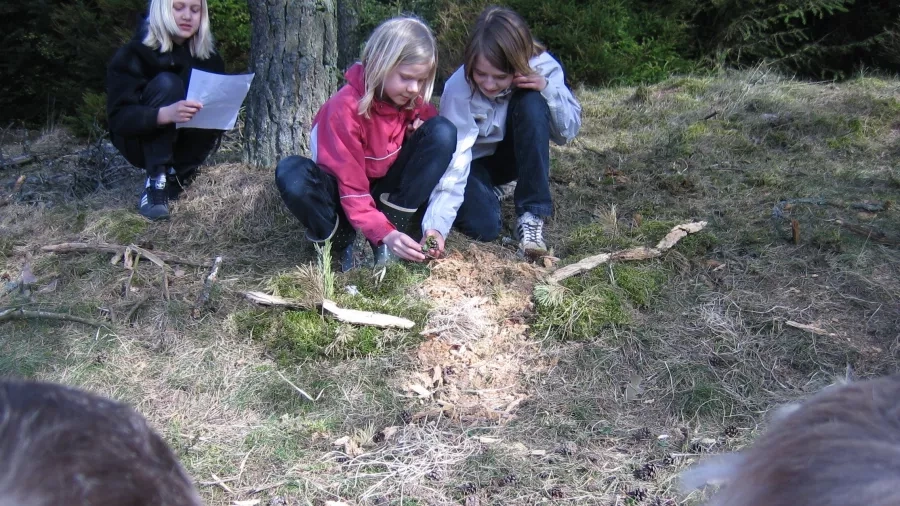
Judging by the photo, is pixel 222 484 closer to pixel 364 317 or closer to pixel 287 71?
pixel 364 317

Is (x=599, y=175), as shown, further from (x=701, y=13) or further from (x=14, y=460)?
(x=701, y=13)

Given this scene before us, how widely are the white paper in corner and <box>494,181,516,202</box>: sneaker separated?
1612mm

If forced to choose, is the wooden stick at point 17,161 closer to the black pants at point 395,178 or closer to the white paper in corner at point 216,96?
the white paper in corner at point 216,96

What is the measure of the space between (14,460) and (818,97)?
6.36 m

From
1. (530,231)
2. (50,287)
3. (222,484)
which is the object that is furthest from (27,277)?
(530,231)

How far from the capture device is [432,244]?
3.52m

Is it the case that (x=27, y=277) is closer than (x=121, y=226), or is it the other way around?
(x=27, y=277)

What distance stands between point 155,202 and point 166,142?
Answer: 14.6 inches

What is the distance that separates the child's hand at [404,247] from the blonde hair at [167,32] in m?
2.02

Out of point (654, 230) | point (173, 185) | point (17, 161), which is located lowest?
point (17, 161)

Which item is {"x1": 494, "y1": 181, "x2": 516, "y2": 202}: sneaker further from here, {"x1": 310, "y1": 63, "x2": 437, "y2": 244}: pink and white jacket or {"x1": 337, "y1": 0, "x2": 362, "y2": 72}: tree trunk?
{"x1": 337, "y1": 0, "x2": 362, "y2": 72}: tree trunk

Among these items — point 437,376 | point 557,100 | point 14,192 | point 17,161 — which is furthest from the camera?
point 17,161

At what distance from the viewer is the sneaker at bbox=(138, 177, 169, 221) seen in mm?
4266

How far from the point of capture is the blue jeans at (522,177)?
12.7ft
